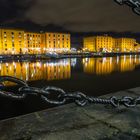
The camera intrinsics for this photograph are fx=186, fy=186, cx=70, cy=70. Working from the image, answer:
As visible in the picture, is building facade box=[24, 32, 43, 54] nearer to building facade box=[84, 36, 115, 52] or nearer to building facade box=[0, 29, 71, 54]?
building facade box=[0, 29, 71, 54]

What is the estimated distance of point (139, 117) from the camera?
10.7 feet

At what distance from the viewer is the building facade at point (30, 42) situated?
117m

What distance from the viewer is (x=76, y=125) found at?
3.00m

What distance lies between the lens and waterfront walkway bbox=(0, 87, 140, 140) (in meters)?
2.65

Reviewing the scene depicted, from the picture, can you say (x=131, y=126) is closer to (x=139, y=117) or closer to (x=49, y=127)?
(x=139, y=117)

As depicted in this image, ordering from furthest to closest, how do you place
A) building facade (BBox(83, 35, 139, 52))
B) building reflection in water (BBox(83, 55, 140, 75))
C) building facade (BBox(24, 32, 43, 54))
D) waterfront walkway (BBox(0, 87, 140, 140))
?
building facade (BBox(83, 35, 139, 52)), building facade (BBox(24, 32, 43, 54)), building reflection in water (BBox(83, 55, 140, 75)), waterfront walkway (BBox(0, 87, 140, 140))

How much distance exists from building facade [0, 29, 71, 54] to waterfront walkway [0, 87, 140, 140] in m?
116

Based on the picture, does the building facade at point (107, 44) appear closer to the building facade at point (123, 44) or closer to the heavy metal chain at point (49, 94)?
the building facade at point (123, 44)

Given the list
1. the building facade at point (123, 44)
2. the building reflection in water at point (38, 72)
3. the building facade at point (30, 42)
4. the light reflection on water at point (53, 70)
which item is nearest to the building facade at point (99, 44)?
the building facade at point (123, 44)

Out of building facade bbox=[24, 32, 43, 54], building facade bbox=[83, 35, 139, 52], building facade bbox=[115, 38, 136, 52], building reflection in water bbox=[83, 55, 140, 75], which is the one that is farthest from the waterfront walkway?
building facade bbox=[115, 38, 136, 52]

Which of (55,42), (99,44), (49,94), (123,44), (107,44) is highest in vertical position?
(55,42)

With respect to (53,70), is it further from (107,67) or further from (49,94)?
(49,94)

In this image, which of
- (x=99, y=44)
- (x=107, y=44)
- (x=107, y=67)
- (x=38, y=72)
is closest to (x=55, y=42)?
(x=99, y=44)

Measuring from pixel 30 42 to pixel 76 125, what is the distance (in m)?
134
